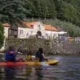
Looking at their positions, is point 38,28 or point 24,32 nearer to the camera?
point 24,32

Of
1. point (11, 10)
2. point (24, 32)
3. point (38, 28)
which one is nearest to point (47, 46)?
point (24, 32)

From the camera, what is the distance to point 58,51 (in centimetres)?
12169

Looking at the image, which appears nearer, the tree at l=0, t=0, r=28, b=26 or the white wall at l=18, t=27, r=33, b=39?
the tree at l=0, t=0, r=28, b=26

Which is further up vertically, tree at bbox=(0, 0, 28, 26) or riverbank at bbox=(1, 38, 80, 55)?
tree at bbox=(0, 0, 28, 26)

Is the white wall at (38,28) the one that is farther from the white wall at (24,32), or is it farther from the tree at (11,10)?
the tree at (11,10)

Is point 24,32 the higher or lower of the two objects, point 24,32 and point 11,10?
the lower

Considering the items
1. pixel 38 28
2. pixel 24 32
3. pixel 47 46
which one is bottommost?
pixel 47 46

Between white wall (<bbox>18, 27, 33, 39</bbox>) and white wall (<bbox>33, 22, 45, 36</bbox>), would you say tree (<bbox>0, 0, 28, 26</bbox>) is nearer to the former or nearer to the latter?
white wall (<bbox>18, 27, 33, 39</bbox>)

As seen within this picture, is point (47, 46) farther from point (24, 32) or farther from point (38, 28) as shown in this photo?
point (38, 28)

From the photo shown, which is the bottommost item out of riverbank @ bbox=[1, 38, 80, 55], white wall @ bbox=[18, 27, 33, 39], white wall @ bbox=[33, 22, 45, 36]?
riverbank @ bbox=[1, 38, 80, 55]

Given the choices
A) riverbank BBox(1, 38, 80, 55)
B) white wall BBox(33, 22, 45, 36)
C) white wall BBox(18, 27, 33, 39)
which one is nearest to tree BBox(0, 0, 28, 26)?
riverbank BBox(1, 38, 80, 55)

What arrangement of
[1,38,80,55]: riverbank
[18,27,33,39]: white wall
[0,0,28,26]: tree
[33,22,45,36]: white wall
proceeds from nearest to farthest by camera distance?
[0,0,28,26]: tree → [1,38,80,55]: riverbank → [18,27,33,39]: white wall → [33,22,45,36]: white wall

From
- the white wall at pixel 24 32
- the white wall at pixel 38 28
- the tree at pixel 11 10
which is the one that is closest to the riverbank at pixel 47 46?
the white wall at pixel 24 32

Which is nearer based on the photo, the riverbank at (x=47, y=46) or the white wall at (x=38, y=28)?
the riverbank at (x=47, y=46)
